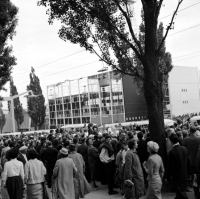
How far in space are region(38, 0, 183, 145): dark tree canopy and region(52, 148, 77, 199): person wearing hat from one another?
10.9 ft

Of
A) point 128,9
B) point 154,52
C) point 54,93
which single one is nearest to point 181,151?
point 154,52

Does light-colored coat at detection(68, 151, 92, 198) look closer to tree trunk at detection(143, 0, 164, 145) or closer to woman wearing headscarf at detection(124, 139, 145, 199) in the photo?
woman wearing headscarf at detection(124, 139, 145, 199)

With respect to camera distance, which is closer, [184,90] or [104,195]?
[104,195]

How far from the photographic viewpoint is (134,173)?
7.96 metres

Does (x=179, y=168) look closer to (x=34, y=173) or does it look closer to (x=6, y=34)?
(x=34, y=173)

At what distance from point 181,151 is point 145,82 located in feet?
9.67

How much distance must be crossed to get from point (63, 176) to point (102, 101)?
50.3 meters

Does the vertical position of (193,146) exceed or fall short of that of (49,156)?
it exceeds it

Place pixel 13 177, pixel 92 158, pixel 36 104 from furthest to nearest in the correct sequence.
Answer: pixel 36 104 < pixel 92 158 < pixel 13 177

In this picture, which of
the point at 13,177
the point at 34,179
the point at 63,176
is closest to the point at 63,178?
the point at 63,176

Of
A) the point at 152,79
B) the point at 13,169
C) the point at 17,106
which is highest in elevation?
the point at 17,106

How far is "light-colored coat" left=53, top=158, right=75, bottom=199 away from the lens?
7875 millimetres

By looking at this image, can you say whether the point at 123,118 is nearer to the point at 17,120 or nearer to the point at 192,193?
the point at 17,120

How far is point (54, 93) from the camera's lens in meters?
66.8
